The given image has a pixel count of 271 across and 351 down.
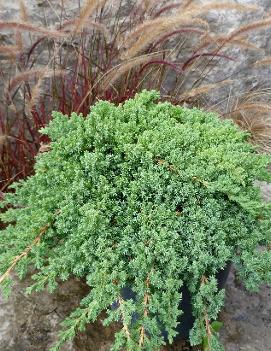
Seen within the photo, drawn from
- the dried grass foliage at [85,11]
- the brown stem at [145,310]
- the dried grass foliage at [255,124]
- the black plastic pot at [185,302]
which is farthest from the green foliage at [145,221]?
the dried grass foliage at [255,124]

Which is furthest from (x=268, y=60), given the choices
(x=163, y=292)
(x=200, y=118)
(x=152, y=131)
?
(x=163, y=292)

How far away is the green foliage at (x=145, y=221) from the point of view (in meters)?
1.46

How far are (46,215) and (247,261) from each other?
2.08 ft

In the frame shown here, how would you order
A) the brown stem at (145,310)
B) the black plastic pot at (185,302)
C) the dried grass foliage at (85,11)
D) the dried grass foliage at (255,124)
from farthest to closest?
the dried grass foliage at (255,124) → the dried grass foliage at (85,11) → the black plastic pot at (185,302) → the brown stem at (145,310)

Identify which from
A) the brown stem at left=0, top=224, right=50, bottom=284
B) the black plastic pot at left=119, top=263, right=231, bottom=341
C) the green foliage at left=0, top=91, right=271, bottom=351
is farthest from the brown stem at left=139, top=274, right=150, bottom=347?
the brown stem at left=0, top=224, right=50, bottom=284

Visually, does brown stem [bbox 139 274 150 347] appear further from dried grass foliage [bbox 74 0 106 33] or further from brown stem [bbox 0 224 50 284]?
dried grass foliage [bbox 74 0 106 33]

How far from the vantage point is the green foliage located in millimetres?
1463

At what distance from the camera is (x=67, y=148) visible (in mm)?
1620

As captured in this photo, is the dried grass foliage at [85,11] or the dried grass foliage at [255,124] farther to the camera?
the dried grass foliage at [255,124]

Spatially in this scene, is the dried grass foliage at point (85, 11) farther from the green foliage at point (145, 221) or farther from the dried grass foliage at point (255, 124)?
the dried grass foliage at point (255, 124)

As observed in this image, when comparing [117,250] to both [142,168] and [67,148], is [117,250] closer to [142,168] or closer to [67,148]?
[142,168]

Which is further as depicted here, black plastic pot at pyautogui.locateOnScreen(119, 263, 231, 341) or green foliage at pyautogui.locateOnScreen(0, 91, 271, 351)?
black plastic pot at pyautogui.locateOnScreen(119, 263, 231, 341)

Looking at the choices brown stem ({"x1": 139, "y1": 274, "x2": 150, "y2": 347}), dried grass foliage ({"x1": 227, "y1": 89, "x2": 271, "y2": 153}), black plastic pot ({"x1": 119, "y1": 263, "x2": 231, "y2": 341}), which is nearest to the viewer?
brown stem ({"x1": 139, "y1": 274, "x2": 150, "y2": 347})

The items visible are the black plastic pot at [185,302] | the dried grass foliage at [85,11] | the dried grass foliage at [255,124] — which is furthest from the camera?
the dried grass foliage at [255,124]
